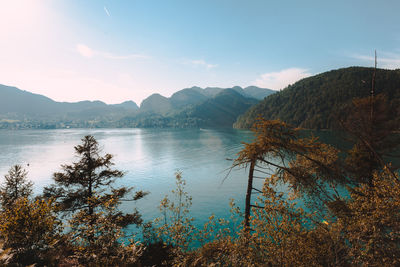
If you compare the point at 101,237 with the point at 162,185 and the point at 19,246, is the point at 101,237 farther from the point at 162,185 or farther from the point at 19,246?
the point at 162,185

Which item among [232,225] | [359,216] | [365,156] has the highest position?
[365,156]

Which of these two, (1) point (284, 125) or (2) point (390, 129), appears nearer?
(1) point (284, 125)

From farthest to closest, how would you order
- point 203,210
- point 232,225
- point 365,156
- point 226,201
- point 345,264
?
point 226,201 → point 203,210 → point 232,225 → point 365,156 → point 345,264

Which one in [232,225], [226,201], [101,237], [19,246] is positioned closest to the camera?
[101,237]

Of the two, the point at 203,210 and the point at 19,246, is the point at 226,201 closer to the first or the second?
the point at 203,210

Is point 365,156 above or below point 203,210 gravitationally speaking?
above

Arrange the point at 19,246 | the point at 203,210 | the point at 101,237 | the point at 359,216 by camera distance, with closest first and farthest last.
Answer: the point at 101,237 < the point at 19,246 < the point at 359,216 < the point at 203,210

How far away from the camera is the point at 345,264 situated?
12266 mm

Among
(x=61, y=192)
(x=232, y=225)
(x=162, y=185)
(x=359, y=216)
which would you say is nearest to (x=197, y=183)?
(x=162, y=185)

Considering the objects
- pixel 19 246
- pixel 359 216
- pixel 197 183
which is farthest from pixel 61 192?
pixel 197 183

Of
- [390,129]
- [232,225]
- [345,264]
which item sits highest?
[390,129]

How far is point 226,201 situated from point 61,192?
31.1m

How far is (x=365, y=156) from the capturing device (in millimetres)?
21906

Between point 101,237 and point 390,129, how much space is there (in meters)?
26.4
